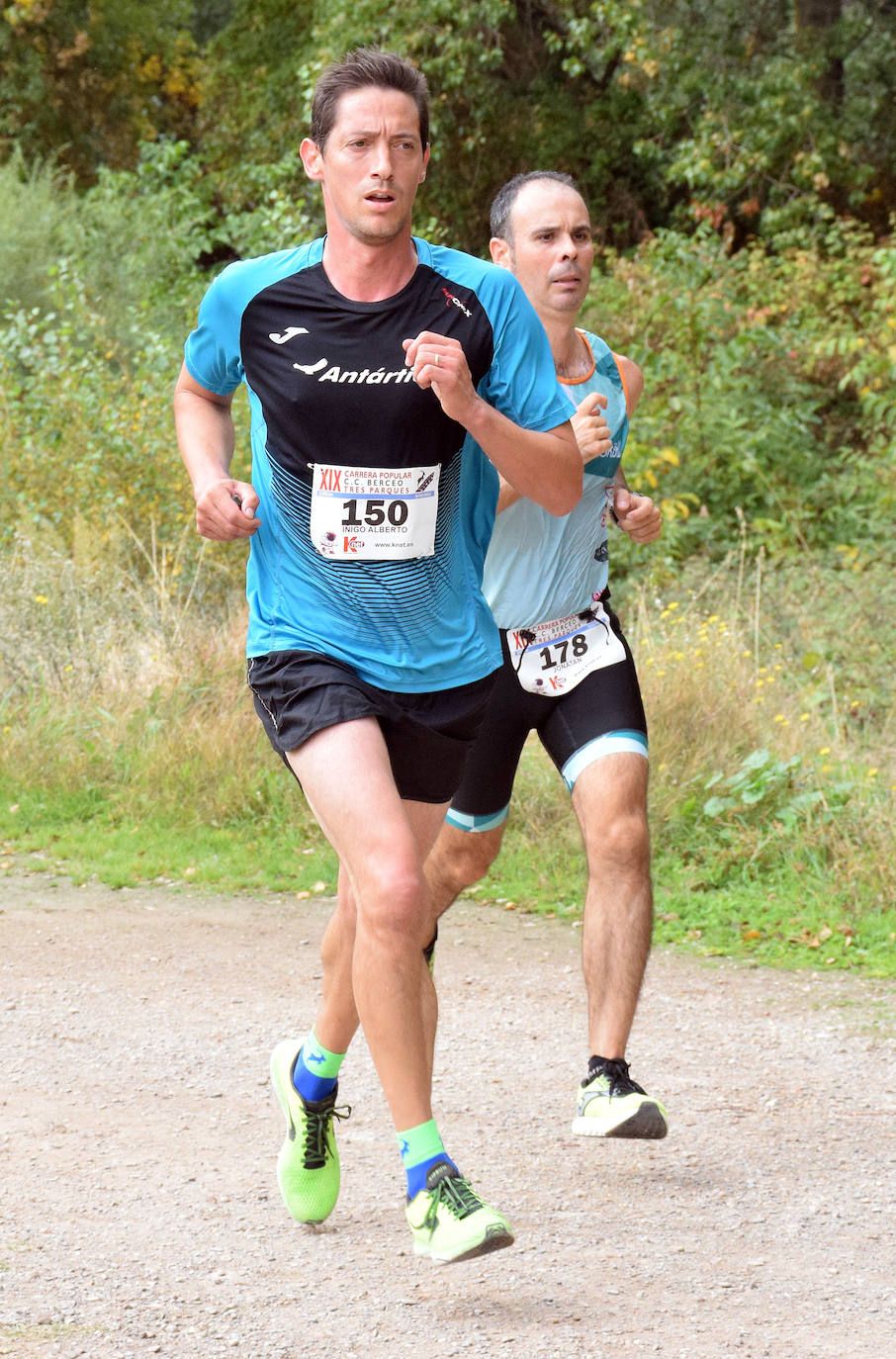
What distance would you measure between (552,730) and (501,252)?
1340 millimetres

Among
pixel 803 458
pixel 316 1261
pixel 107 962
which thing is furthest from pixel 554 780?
pixel 803 458

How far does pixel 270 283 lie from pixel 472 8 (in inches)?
549

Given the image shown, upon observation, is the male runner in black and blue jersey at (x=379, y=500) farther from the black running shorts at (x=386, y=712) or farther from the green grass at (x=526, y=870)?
the green grass at (x=526, y=870)

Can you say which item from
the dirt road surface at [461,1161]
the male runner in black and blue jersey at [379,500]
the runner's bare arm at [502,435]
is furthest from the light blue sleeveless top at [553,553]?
the dirt road surface at [461,1161]

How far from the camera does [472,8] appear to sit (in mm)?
16188

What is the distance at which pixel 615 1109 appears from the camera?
153 inches

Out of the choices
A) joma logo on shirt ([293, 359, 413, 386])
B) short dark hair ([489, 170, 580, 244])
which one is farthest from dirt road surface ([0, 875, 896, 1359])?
short dark hair ([489, 170, 580, 244])

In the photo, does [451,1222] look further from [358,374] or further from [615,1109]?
[358,374]

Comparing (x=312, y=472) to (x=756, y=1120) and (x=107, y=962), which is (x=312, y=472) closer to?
(x=756, y=1120)

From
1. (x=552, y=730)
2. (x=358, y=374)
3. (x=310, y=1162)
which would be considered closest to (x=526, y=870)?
(x=552, y=730)

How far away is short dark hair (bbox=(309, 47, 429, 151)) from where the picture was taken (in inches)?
132

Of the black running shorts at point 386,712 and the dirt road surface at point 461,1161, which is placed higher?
the black running shorts at point 386,712

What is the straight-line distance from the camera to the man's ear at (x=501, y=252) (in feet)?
15.1

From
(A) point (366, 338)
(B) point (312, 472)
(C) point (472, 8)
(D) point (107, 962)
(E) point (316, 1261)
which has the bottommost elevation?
(D) point (107, 962)
